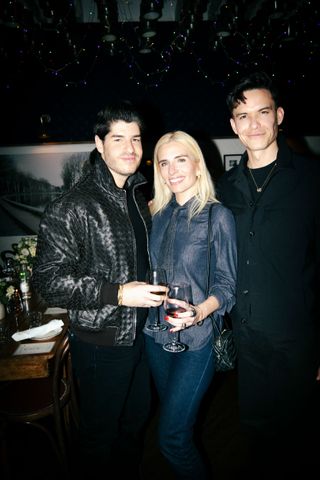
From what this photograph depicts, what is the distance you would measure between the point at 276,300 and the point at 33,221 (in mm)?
4839

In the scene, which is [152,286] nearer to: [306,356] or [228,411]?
[306,356]

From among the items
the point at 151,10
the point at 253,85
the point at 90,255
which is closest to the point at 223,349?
the point at 90,255

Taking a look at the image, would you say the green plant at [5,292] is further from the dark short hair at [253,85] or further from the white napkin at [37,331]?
the dark short hair at [253,85]

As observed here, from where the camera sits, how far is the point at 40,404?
2277 millimetres

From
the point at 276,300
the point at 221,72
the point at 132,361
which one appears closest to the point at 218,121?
the point at 221,72

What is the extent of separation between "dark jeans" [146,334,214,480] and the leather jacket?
1.12 feet

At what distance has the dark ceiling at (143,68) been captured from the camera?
5055 mm

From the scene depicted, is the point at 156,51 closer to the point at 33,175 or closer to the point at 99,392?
the point at 33,175

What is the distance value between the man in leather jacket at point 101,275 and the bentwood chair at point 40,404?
1.31ft

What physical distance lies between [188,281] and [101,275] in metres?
0.50

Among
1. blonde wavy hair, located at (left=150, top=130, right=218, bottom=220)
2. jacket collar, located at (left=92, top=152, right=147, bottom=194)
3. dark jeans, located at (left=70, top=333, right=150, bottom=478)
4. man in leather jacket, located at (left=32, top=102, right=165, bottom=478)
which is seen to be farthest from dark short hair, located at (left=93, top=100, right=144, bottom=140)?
dark jeans, located at (left=70, top=333, right=150, bottom=478)

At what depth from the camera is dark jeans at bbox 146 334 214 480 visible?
1.70 meters

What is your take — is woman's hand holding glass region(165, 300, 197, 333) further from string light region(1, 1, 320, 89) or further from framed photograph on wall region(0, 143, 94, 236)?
string light region(1, 1, 320, 89)

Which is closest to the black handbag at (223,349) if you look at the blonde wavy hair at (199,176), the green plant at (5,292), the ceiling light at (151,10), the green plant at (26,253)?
the blonde wavy hair at (199,176)
